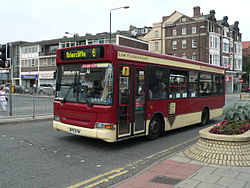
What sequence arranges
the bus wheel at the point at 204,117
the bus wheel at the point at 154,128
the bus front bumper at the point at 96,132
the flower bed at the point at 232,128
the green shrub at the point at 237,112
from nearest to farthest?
the flower bed at the point at 232,128
the bus front bumper at the point at 96,132
the green shrub at the point at 237,112
the bus wheel at the point at 154,128
the bus wheel at the point at 204,117

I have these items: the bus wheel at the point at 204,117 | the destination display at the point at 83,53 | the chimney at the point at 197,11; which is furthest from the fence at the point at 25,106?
the chimney at the point at 197,11

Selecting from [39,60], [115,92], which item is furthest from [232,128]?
[39,60]

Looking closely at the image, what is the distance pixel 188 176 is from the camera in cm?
498

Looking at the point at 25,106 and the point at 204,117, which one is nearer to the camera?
the point at 204,117

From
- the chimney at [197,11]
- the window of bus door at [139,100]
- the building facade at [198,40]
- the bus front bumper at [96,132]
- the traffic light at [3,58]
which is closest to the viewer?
the bus front bumper at [96,132]

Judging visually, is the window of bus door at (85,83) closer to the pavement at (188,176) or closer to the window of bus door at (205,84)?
the pavement at (188,176)

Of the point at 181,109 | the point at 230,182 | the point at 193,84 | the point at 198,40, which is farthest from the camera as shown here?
the point at 198,40

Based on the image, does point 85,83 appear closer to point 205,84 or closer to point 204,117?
point 205,84

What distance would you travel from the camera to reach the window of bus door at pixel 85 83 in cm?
702

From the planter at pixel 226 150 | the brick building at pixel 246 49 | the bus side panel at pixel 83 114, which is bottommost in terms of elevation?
the planter at pixel 226 150

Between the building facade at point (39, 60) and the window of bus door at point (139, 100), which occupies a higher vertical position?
the building facade at point (39, 60)

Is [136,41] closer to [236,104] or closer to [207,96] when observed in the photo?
[207,96]

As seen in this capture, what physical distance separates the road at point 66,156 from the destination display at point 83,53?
2.58 meters

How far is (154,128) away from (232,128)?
2.87 metres
